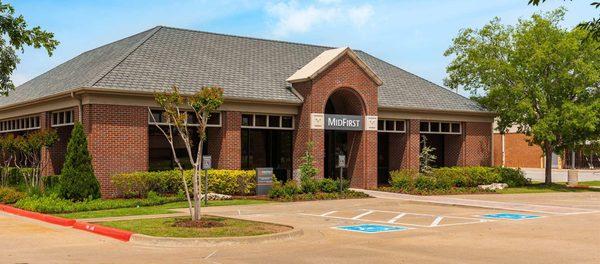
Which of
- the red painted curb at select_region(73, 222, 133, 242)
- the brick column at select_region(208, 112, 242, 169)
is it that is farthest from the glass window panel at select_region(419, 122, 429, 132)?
the red painted curb at select_region(73, 222, 133, 242)

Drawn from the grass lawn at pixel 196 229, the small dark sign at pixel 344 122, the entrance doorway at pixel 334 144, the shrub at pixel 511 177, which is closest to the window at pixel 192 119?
the small dark sign at pixel 344 122

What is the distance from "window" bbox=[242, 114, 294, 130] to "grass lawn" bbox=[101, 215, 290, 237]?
11909mm

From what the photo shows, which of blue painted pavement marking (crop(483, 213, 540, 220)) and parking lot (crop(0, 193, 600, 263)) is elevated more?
parking lot (crop(0, 193, 600, 263))

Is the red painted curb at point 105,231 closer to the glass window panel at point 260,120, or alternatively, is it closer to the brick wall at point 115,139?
the brick wall at point 115,139

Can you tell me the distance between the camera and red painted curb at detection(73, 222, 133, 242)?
14164 mm

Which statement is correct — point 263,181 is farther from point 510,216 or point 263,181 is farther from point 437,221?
point 510,216

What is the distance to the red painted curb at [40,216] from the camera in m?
17.3

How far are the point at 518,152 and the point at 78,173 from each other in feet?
198

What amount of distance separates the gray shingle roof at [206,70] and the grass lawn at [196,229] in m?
9.70

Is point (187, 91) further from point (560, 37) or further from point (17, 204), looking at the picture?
point (560, 37)

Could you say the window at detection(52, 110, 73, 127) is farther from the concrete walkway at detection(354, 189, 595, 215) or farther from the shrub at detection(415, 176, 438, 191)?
the shrub at detection(415, 176, 438, 191)

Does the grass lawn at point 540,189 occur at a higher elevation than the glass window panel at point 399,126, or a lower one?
lower

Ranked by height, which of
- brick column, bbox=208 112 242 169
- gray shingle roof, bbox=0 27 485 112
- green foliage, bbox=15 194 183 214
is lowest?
green foliage, bbox=15 194 183 214

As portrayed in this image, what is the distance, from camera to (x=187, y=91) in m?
26.8
